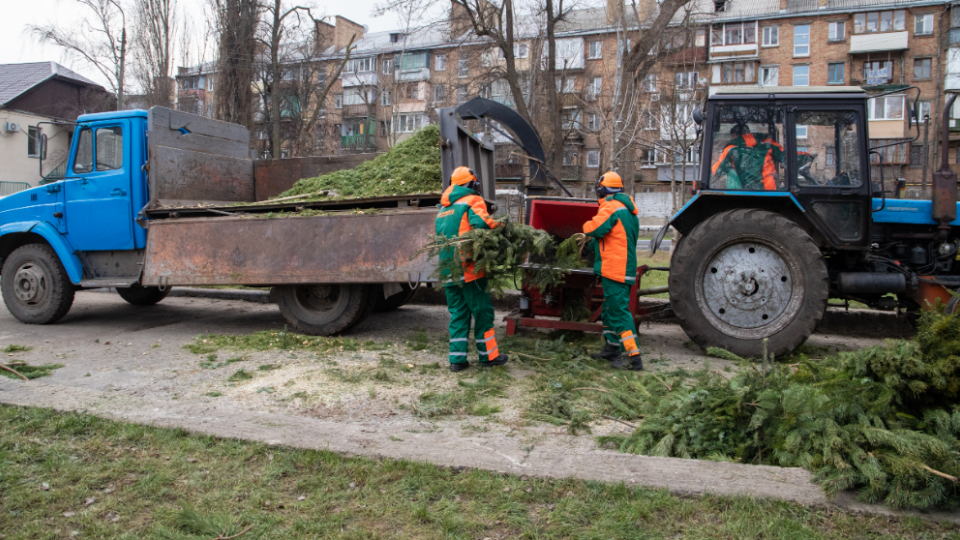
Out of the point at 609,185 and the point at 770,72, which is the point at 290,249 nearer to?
the point at 609,185

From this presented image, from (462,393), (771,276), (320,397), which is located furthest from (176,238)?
(771,276)

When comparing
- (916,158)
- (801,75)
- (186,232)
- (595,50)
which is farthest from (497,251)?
(801,75)

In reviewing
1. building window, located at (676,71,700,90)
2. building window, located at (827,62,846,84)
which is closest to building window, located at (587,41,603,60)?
building window, located at (827,62,846,84)

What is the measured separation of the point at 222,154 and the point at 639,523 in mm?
7656

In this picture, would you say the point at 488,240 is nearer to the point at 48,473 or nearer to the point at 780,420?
the point at 780,420

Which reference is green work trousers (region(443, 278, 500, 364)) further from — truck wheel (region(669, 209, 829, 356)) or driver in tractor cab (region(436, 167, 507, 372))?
truck wheel (region(669, 209, 829, 356))

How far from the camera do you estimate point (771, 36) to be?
38312 mm

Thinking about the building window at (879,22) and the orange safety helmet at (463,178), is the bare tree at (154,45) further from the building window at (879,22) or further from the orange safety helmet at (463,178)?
the building window at (879,22)

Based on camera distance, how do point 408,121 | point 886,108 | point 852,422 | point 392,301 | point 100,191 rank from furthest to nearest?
1. point 408,121
2. point 886,108
3. point 392,301
4. point 100,191
5. point 852,422

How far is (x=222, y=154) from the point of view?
8672 millimetres

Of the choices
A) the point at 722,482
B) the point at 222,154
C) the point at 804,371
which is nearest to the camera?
the point at 722,482

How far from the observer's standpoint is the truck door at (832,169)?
6184 mm

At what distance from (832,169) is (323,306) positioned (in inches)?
217

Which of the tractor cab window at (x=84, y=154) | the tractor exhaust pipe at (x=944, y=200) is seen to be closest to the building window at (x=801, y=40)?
the tractor exhaust pipe at (x=944, y=200)
